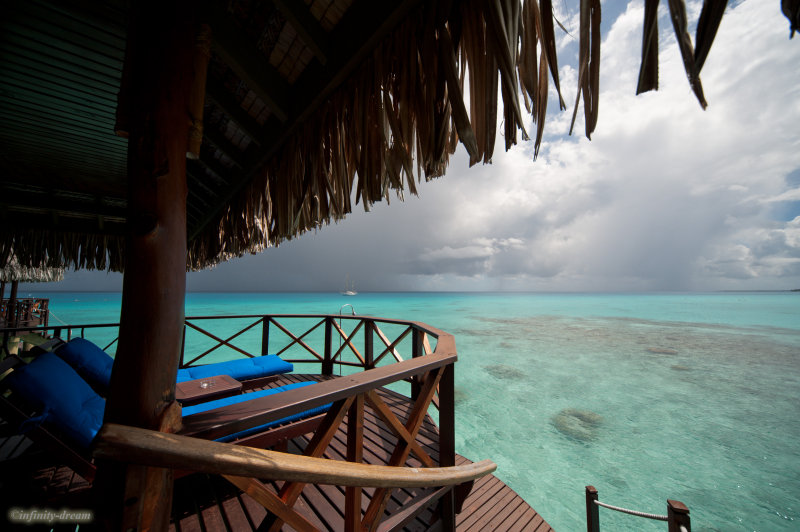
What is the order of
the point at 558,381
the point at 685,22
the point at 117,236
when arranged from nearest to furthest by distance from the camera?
the point at 685,22 → the point at 117,236 → the point at 558,381

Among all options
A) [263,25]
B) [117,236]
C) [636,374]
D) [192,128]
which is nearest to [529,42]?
[192,128]

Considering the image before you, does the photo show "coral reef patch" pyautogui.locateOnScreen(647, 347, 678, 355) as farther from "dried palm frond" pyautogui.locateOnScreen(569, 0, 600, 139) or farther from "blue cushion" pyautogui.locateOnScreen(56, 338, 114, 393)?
"blue cushion" pyautogui.locateOnScreen(56, 338, 114, 393)

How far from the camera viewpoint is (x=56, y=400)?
1629mm

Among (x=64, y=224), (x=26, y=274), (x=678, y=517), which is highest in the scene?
(x=64, y=224)

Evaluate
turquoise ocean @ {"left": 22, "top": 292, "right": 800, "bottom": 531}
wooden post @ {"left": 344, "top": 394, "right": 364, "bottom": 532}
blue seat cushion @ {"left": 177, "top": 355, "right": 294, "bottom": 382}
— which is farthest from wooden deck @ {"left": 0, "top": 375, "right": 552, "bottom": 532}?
turquoise ocean @ {"left": 22, "top": 292, "right": 800, "bottom": 531}

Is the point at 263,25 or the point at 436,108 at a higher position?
the point at 263,25

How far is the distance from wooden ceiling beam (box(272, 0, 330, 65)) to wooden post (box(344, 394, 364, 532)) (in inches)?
66.2

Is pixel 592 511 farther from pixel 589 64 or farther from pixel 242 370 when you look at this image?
pixel 242 370

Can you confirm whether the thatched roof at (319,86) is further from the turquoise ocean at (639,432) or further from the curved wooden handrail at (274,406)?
the turquoise ocean at (639,432)

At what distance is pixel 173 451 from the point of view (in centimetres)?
74

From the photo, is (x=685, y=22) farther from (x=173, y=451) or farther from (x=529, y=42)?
(x=173, y=451)

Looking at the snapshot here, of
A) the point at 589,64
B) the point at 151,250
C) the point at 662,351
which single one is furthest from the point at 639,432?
the point at 662,351

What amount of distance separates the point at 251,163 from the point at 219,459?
2.11 meters

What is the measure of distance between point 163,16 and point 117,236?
5.19 metres
